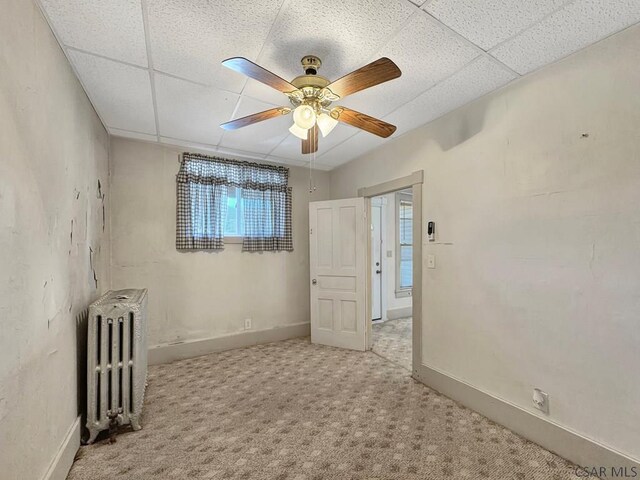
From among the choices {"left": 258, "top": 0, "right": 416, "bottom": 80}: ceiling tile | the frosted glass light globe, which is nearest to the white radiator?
the frosted glass light globe

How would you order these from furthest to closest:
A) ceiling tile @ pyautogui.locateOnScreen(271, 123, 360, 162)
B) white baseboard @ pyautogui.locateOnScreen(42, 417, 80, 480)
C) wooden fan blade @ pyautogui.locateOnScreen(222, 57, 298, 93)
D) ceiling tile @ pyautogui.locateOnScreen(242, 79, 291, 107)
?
ceiling tile @ pyautogui.locateOnScreen(271, 123, 360, 162)
ceiling tile @ pyautogui.locateOnScreen(242, 79, 291, 107)
white baseboard @ pyautogui.locateOnScreen(42, 417, 80, 480)
wooden fan blade @ pyautogui.locateOnScreen(222, 57, 298, 93)

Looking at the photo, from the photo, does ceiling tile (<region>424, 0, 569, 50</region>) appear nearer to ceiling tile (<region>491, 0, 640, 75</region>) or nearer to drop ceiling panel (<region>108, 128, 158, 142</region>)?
ceiling tile (<region>491, 0, 640, 75</region>)

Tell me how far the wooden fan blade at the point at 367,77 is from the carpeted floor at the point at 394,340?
281cm

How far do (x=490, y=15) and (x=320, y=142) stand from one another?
203 centimetres

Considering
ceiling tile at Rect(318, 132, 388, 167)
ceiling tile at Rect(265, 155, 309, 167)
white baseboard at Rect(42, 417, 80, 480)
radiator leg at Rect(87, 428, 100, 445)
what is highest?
ceiling tile at Rect(318, 132, 388, 167)

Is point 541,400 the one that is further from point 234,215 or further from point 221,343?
point 234,215

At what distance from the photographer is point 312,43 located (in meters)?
1.68

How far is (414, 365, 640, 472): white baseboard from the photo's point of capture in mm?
1646

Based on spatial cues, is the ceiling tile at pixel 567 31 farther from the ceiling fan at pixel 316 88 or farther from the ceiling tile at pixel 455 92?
the ceiling fan at pixel 316 88

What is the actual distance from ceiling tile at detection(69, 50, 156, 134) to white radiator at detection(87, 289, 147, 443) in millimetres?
1568

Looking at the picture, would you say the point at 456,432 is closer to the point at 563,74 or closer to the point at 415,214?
the point at 415,214

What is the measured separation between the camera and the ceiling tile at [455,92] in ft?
6.42

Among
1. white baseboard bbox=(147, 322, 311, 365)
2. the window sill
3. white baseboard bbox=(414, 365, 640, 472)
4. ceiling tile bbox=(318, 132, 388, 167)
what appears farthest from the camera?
the window sill

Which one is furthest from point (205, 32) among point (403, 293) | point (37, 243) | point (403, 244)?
point (403, 293)
